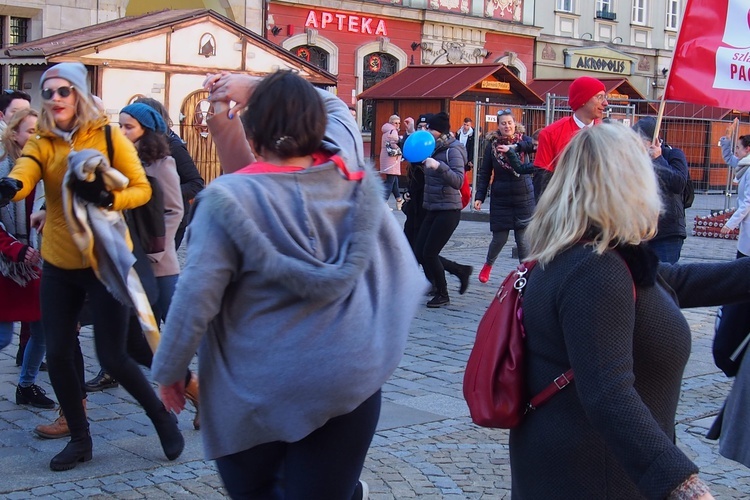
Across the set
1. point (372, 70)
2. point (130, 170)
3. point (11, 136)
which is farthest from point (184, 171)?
point (372, 70)

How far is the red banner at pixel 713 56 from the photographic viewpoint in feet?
19.8

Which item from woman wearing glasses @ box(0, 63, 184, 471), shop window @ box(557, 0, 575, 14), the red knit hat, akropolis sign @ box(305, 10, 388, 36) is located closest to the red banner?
the red knit hat

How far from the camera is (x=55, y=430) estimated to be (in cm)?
534

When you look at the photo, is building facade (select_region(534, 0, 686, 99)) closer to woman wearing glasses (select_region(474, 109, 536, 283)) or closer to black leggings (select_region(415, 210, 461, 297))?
woman wearing glasses (select_region(474, 109, 536, 283))

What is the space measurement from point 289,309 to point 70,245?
223cm

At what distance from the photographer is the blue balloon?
9312 mm

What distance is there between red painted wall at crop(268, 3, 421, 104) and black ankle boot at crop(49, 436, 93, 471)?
877 inches

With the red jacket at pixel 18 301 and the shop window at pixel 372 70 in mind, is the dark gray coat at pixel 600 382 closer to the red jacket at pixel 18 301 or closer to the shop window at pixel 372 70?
the red jacket at pixel 18 301

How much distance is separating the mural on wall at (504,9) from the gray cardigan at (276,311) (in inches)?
1162

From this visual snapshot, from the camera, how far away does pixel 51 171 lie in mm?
4762

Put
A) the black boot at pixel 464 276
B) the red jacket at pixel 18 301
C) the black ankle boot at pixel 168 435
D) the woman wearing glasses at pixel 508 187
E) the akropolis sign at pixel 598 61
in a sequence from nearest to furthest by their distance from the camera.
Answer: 1. the black ankle boot at pixel 168 435
2. the red jacket at pixel 18 301
3. the black boot at pixel 464 276
4. the woman wearing glasses at pixel 508 187
5. the akropolis sign at pixel 598 61

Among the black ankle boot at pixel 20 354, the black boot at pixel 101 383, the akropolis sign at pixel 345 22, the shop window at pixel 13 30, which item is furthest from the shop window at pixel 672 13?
the black boot at pixel 101 383

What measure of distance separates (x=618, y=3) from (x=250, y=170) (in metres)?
34.4

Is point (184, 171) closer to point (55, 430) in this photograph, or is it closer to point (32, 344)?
point (32, 344)
